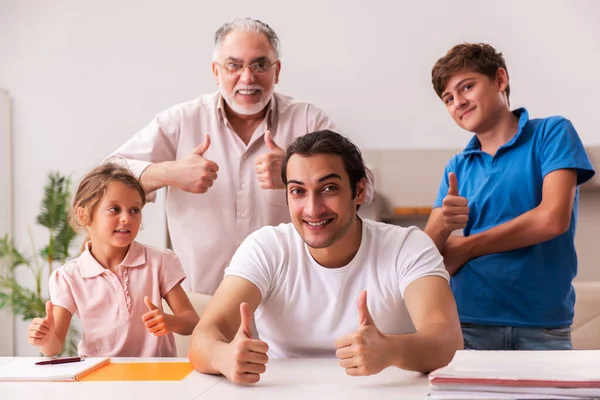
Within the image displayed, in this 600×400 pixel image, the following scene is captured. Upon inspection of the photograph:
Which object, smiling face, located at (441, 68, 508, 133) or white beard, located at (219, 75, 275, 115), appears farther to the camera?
white beard, located at (219, 75, 275, 115)

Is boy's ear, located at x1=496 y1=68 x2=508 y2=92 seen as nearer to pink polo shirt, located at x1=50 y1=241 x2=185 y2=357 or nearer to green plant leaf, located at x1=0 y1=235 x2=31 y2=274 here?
pink polo shirt, located at x1=50 y1=241 x2=185 y2=357

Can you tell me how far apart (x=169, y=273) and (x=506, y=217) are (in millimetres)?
991

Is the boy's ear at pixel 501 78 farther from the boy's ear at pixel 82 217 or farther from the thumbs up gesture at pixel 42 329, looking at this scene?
the thumbs up gesture at pixel 42 329

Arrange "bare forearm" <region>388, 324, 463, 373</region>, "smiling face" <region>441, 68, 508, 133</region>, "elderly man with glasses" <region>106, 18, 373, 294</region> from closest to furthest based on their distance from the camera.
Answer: "bare forearm" <region>388, 324, 463, 373</region>, "smiling face" <region>441, 68, 508, 133</region>, "elderly man with glasses" <region>106, 18, 373, 294</region>

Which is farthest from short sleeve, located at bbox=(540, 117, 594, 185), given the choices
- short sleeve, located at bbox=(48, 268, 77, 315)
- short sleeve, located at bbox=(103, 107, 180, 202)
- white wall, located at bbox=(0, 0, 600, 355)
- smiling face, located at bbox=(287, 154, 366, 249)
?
white wall, located at bbox=(0, 0, 600, 355)

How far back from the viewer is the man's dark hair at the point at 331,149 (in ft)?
5.88

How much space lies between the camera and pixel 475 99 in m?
2.04

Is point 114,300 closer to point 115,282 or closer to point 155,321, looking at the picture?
point 115,282

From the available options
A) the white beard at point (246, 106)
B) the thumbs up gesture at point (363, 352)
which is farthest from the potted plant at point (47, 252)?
the thumbs up gesture at point (363, 352)

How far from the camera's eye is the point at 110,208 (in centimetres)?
206

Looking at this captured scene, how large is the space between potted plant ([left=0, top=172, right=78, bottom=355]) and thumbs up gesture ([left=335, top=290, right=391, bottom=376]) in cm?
344

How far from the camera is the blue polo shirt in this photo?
194 centimetres

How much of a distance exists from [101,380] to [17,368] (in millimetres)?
267

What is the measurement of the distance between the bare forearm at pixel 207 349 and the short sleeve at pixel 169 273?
48 cm
